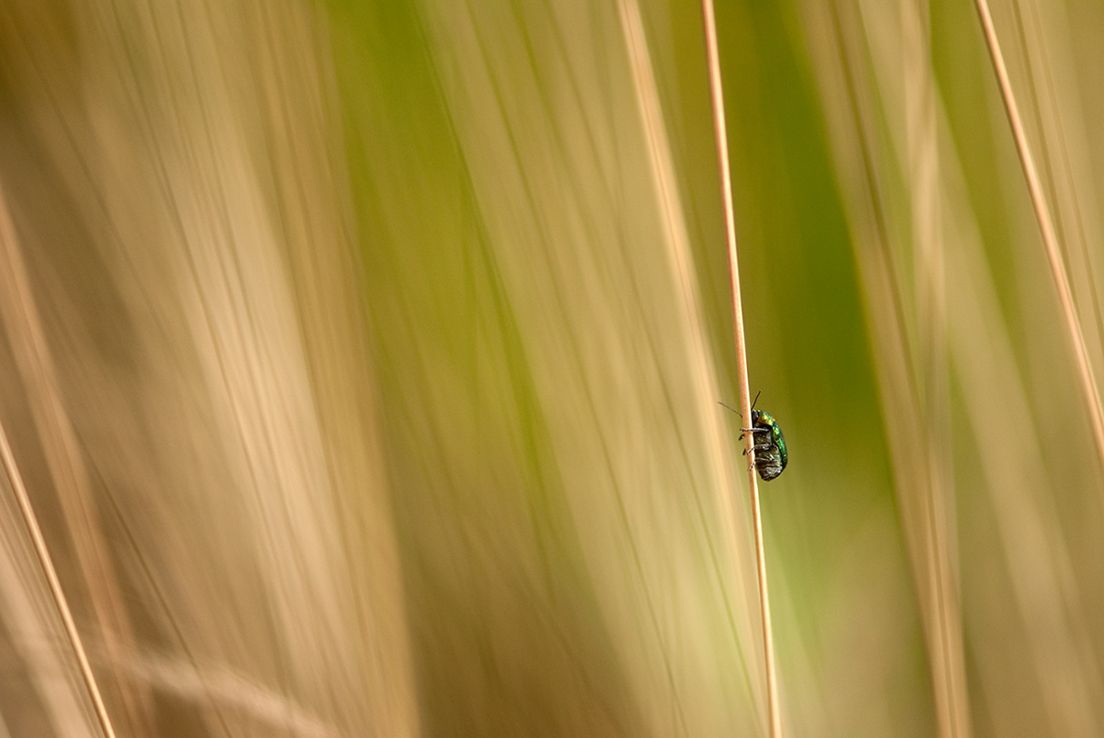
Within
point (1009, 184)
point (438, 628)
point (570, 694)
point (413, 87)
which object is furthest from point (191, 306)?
point (1009, 184)

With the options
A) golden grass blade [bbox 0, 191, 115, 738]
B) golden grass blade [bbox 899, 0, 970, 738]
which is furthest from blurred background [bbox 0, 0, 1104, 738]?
golden grass blade [bbox 0, 191, 115, 738]

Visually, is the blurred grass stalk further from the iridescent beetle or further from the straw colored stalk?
the iridescent beetle

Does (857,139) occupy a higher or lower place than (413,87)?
lower

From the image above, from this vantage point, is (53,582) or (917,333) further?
(917,333)

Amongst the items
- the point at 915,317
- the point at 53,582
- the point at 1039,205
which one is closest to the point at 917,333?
the point at 915,317

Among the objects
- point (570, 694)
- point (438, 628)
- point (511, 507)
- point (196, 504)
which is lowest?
point (570, 694)

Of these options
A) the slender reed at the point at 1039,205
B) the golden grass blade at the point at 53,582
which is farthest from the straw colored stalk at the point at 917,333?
the golden grass blade at the point at 53,582

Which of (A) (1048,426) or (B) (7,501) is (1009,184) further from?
(B) (7,501)

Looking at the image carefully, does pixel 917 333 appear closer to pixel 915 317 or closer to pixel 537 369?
pixel 915 317

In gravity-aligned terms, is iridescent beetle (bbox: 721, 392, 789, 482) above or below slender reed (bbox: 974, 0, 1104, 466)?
below
